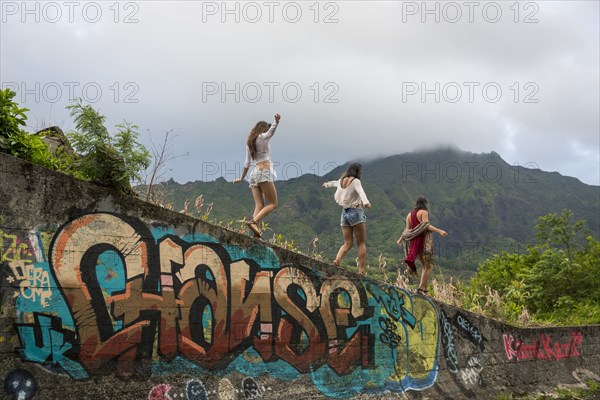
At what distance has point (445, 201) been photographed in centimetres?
10644

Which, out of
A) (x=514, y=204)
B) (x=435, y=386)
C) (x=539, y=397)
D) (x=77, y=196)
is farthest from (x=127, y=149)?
(x=514, y=204)

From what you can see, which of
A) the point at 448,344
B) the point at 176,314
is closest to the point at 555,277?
the point at 448,344

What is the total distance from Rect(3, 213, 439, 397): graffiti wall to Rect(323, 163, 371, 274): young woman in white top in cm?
57

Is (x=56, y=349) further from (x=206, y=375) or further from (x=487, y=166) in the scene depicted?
(x=487, y=166)

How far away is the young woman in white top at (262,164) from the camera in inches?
319

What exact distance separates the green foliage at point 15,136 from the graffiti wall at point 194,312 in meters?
0.91

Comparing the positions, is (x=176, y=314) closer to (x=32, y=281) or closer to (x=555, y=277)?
(x=32, y=281)

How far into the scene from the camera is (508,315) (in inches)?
488

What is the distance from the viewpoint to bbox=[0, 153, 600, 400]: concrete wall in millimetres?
5773

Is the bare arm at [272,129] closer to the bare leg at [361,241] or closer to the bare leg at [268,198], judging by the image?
the bare leg at [268,198]

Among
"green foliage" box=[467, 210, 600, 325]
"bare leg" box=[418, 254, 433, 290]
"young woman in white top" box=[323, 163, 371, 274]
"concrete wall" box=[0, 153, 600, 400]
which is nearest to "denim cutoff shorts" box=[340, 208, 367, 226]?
"young woman in white top" box=[323, 163, 371, 274]

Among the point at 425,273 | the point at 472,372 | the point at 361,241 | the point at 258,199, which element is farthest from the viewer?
the point at 472,372

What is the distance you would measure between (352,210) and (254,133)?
1.98 metres

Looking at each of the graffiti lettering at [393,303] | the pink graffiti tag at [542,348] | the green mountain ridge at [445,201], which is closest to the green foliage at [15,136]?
the graffiti lettering at [393,303]
